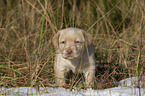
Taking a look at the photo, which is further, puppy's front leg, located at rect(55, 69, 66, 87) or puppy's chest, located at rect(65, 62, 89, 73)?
puppy's chest, located at rect(65, 62, 89, 73)

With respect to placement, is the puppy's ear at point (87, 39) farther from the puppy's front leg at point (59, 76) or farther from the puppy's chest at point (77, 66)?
the puppy's front leg at point (59, 76)

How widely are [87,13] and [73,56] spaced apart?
106 inches

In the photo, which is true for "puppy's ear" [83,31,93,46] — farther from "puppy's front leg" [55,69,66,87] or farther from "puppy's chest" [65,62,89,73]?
"puppy's front leg" [55,69,66,87]

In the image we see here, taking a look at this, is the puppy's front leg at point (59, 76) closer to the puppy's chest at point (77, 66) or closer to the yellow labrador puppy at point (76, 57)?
the yellow labrador puppy at point (76, 57)

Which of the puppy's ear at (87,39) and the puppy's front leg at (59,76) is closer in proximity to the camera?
the puppy's front leg at (59,76)

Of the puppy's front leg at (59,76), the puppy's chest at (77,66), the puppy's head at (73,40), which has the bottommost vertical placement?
the puppy's front leg at (59,76)

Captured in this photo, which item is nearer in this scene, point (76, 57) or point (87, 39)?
point (76, 57)

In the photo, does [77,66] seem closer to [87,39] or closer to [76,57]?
[76,57]

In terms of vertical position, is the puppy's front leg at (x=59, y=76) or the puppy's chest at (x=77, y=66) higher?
the puppy's chest at (x=77, y=66)

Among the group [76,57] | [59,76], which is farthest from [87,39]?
[59,76]

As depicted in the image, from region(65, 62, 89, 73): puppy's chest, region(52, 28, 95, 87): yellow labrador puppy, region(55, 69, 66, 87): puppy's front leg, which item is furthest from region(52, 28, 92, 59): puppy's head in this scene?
region(55, 69, 66, 87): puppy's front leg

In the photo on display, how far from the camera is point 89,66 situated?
2986 mm

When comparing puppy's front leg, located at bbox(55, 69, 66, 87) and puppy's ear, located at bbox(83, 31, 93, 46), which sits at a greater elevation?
puppy's ear, located at bbox(83, 31, 93, 46)

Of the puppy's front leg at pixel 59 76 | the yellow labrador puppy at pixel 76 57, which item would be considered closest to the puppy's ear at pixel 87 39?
the yellow labrador puppy at pixel 76 57
